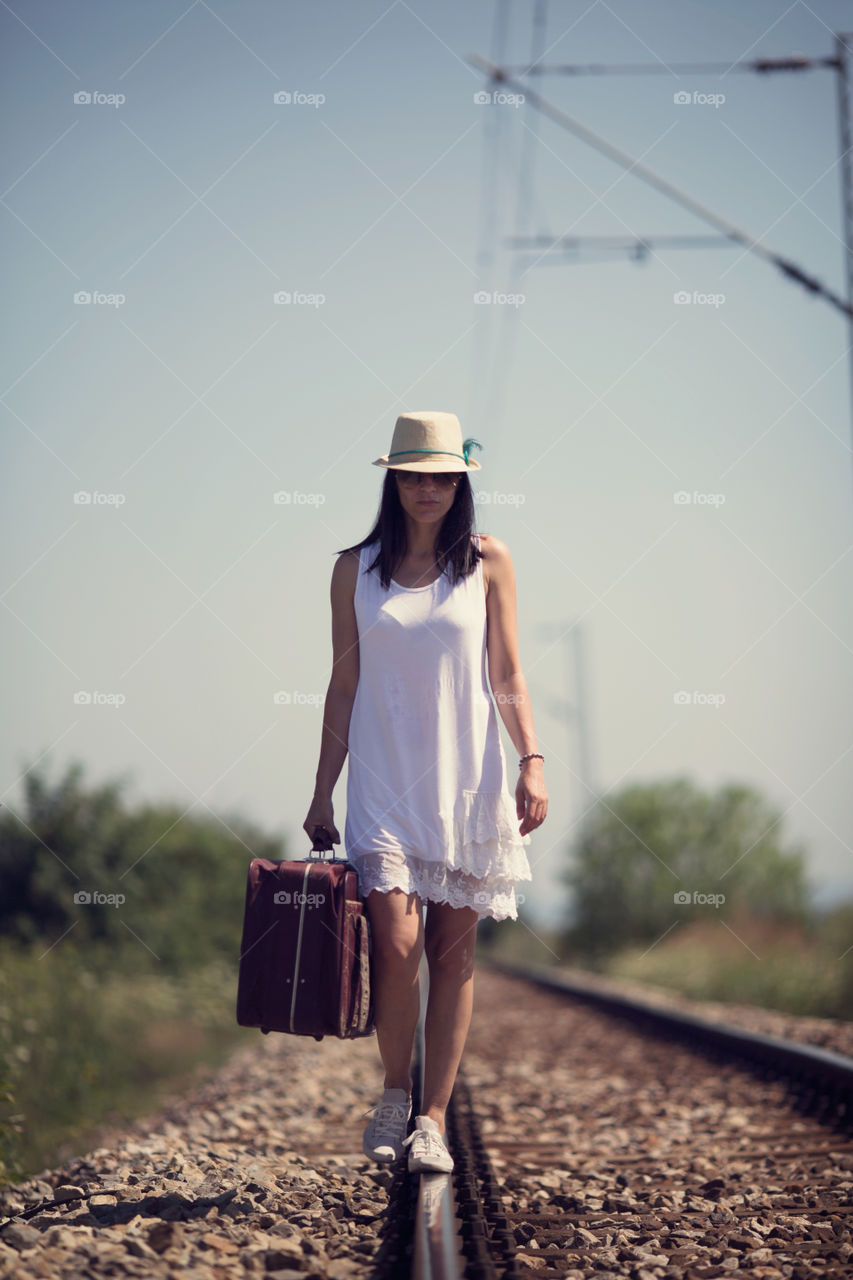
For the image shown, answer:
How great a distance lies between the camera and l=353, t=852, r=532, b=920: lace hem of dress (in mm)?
3629

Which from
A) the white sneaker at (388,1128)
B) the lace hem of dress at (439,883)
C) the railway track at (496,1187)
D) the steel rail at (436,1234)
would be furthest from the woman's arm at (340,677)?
the railway track at (496,1187)

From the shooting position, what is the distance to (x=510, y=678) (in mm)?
3865

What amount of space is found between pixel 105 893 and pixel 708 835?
21010 millimetres

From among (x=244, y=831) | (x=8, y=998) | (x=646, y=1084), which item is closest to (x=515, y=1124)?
(x=646, y=1084)

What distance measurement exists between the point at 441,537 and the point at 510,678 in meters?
0.45

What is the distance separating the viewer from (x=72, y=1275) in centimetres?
274

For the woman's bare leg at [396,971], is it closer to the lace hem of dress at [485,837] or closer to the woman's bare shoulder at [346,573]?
the lace hem of dress at [485,837]

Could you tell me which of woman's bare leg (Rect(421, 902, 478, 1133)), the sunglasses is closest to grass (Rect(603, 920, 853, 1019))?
woman's bare leg (Rect(421, 902, 478, 1133))

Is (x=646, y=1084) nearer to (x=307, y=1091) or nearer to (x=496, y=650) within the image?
(x=307, y=1091)

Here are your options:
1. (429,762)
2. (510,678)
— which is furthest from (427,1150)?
(510,678)

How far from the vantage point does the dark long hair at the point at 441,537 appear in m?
3.83

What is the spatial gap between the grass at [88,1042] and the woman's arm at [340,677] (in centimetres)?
219

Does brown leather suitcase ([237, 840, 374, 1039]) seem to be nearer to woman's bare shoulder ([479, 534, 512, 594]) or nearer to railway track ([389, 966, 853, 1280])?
railway track ([389, 966, 853, 1280])

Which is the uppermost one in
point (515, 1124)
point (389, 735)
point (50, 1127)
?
point (389, 735)
